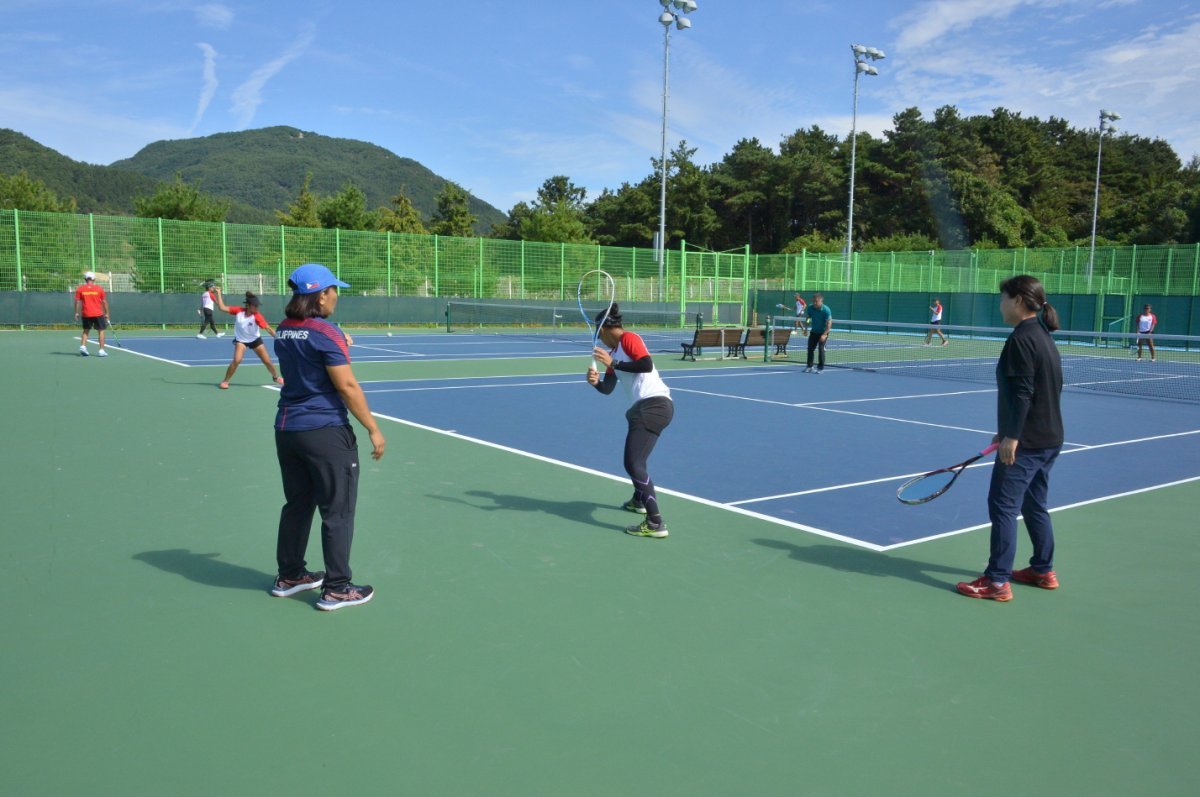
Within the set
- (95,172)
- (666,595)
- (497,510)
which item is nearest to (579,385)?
(497,510)

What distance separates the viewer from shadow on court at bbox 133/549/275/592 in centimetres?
504

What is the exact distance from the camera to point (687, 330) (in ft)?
125

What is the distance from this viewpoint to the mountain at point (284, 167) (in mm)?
167125

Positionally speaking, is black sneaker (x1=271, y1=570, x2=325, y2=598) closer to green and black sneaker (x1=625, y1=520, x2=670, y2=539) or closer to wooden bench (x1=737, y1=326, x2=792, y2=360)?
green and black sneaker (x1=625, y1=520, x2=670, y2=539)

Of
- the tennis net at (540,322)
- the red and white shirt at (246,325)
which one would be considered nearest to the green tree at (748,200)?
the tennis net at (540,322)

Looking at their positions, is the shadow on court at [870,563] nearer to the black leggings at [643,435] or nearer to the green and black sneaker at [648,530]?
the green and black sneaker at [648,530]

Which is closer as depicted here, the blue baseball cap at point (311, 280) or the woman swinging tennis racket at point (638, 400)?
the blue baseball cap at point (311, 280)

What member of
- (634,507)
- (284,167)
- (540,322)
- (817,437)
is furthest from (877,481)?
(284,167)

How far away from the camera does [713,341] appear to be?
73.3 ft

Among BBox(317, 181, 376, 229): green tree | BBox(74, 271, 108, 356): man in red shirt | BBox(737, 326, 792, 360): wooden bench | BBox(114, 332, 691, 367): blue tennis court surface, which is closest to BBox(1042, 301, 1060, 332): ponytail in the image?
BBox(114, 332, 691, 367): blue tennis court surface

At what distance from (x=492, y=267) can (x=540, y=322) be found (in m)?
2.99

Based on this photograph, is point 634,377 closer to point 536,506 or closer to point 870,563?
point 536,506

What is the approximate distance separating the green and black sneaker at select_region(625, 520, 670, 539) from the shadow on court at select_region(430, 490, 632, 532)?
0.81ft

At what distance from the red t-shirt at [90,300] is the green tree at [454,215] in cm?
4479
